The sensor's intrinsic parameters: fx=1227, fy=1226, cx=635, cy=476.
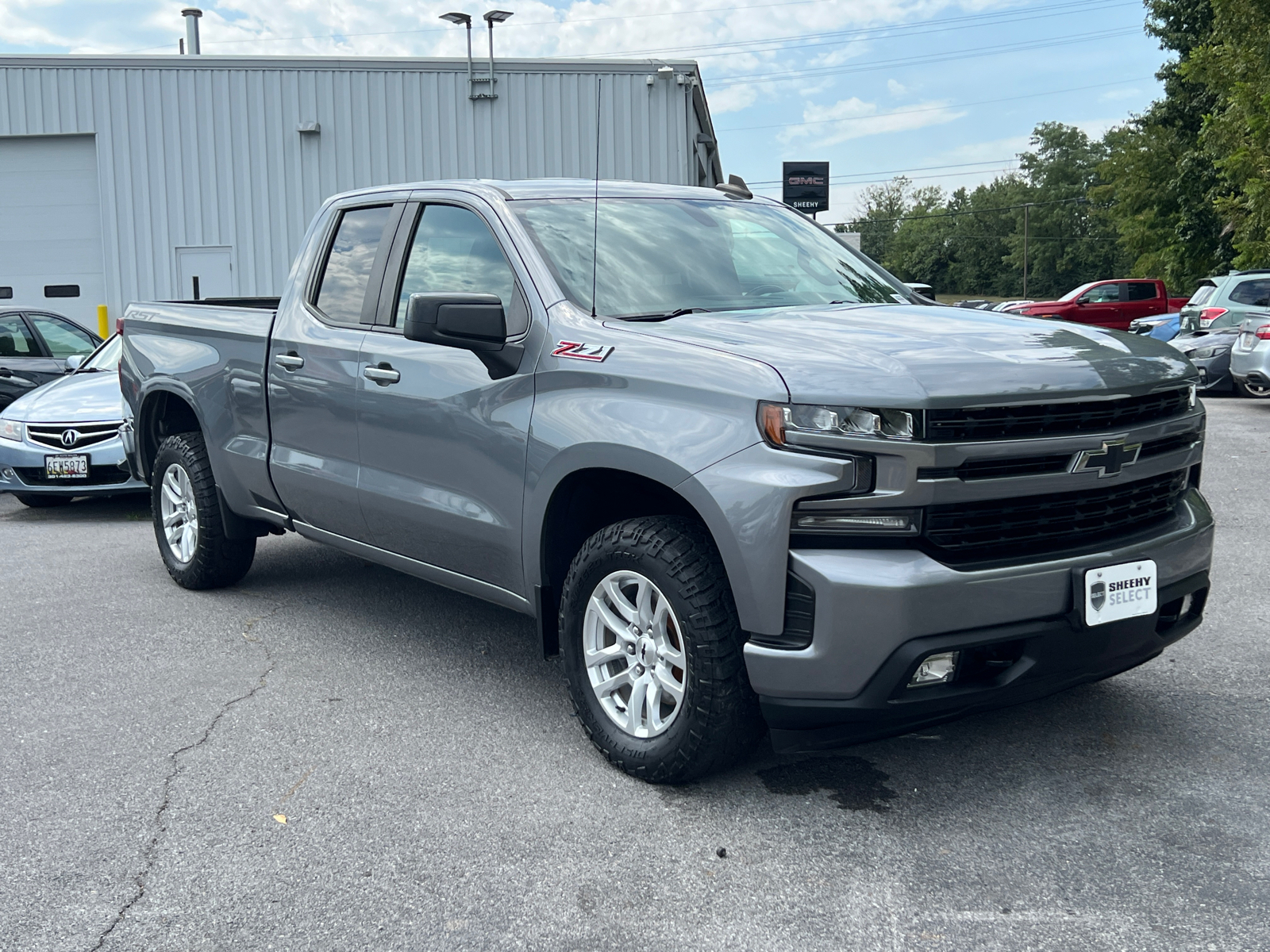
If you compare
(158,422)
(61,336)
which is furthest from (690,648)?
(61,336)

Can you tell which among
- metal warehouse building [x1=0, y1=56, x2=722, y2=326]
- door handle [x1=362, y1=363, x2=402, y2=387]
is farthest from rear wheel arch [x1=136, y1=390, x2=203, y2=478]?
metal warehouse building [x1=0, y1=56, x2=722, y2=326]

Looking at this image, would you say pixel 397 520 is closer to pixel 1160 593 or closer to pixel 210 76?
pixel 1160 593

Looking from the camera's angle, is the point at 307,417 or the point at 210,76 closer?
the point at 307,417

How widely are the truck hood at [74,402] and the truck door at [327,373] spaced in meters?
4.03

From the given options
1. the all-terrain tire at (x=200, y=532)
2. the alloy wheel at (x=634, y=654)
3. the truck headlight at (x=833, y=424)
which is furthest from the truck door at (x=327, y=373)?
the truck headlight at (x=833, y=424)

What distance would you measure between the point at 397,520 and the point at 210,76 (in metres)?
17.4

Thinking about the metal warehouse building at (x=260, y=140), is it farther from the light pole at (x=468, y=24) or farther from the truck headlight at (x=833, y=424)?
the truck headlight at (x=833, y=424)

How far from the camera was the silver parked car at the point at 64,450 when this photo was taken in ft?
29.1

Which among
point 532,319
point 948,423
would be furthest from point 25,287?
point 948,423

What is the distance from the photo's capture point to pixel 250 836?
341 centimetres

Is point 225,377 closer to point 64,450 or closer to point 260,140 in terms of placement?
point 64,450

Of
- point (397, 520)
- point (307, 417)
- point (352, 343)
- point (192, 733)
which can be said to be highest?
point (352, 343)

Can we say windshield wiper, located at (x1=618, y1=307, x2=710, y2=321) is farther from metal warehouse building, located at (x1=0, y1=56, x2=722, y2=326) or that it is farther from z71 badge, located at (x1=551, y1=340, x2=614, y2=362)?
metal warehouse building, located at (x1=0, y1=56, x2=722, y2=326)

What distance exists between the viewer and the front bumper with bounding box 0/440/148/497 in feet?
29.2
